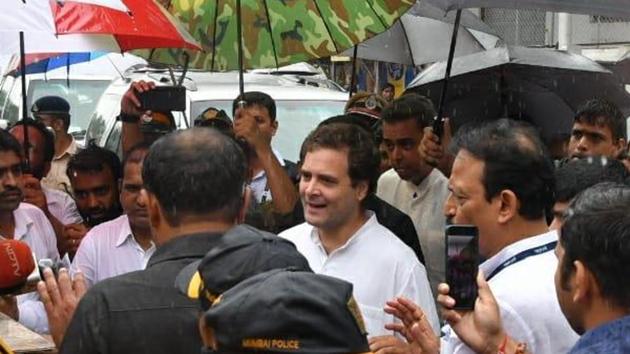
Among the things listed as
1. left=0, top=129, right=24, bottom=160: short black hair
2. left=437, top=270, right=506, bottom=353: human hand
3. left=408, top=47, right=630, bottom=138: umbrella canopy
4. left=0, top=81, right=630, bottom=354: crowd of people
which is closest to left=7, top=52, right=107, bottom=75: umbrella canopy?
left=408, top=47, right=630, bottom=138: umbrella canopy

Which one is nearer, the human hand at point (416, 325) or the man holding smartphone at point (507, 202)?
the man holding smartphone at point (507, 202)

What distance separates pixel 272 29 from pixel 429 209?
190 cm

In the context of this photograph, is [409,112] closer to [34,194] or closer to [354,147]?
[354,147]

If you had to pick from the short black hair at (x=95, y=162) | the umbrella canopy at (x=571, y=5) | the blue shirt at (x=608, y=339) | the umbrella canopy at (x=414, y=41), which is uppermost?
the umbrella canopy at (x=571, y=5)

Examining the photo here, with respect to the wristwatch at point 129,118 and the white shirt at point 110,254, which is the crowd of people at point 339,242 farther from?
the wristwatch at point 129,118

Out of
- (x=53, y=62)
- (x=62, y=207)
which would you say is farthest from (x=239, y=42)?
(x=53, y=62)

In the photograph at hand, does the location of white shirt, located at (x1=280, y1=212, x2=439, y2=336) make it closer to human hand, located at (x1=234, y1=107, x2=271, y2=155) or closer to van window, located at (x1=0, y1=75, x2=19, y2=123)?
human hand, located at (x1=234, y1=107, x2=271, y2=155)

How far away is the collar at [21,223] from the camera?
6207 millimetres

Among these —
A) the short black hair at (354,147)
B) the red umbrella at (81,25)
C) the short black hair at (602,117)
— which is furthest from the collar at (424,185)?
the short black hair at (354,147)

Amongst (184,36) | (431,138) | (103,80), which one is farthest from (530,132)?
(103,80)

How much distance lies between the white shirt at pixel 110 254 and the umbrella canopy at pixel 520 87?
10.7 feet

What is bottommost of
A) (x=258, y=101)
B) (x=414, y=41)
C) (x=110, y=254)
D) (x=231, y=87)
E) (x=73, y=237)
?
(x=73, y=237)

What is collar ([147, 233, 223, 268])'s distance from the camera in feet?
11.8

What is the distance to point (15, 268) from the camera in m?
3.73
